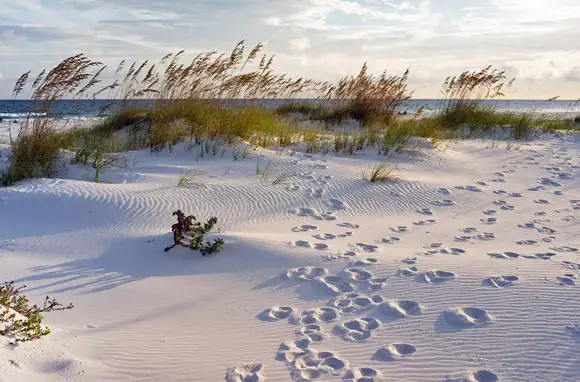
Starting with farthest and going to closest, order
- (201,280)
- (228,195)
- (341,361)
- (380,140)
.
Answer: (380,140), (228,195), (201,280), (341,361)

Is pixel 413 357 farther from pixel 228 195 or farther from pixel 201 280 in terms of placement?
pixel 228 195

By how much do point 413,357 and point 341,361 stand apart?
39cm

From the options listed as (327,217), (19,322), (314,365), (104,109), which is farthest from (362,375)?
(104,109)

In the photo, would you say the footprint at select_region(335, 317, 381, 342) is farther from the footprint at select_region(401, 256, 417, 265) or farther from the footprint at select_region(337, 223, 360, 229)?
the footprint at select_region(337, 223, 360, 229)

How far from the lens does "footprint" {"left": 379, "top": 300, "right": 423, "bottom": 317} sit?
330 centimetres

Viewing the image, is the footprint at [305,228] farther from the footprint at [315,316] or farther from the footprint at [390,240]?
the footprint at [315,316]

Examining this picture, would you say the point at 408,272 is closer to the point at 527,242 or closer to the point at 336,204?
the point at 527,242

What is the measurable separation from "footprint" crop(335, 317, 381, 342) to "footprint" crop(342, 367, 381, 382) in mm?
319

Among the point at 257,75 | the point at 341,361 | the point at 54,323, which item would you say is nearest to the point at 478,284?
the point at 341,361

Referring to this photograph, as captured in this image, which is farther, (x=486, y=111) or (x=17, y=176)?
(x=486, y=111)

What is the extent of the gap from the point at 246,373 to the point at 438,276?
69.5 inches

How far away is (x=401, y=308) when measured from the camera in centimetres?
338

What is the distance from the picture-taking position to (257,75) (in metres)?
9.58

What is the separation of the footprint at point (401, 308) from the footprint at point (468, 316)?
18 cm
